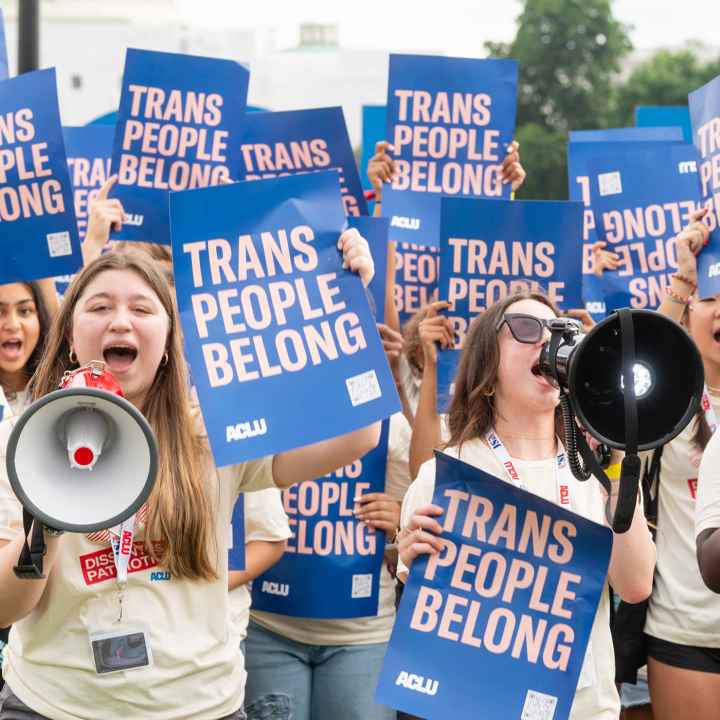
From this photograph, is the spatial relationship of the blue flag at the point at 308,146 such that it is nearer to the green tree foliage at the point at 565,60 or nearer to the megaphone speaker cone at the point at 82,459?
the megaphone speaker cone at the point at 82,459

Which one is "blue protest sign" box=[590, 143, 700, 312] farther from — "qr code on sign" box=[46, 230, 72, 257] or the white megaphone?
the white megaphone

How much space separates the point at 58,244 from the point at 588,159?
223 centimetres

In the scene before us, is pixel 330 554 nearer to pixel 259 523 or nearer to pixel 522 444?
pixel 259 523

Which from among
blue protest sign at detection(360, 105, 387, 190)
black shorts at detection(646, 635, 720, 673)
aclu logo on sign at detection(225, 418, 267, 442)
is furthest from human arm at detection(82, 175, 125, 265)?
blue protest sign at detection(360, 105, 387, 190)

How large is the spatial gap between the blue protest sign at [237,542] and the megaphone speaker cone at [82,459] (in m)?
1.06

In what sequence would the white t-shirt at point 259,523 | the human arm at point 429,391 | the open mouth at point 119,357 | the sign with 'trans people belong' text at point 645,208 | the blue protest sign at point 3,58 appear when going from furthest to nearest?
the sign with 'trans people belong' text at point 645,208 < the blue protest sign at point 3,58 < the human arm at point 429,391 < the white t-shirt at point 259,523 < the open mouth at point 119,357

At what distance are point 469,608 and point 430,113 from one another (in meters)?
2.78

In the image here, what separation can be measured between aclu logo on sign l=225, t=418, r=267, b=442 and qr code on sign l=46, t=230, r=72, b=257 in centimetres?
173

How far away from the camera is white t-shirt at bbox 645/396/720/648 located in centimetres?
395

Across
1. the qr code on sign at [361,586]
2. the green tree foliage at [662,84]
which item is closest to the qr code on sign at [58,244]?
the qr code on sign at [361,586]

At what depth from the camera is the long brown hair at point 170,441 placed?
9.95 feet

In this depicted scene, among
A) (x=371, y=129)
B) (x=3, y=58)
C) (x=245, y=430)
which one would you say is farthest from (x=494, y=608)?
(x=371, y=129)

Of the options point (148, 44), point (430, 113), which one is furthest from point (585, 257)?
point (148, 44)

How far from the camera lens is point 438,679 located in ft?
10.1
